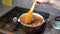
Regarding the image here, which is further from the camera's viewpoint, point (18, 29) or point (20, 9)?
point (20, 9)

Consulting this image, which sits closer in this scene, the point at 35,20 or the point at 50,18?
the point at 35,20

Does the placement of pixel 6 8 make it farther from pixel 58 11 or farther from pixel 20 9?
pixel 58 11

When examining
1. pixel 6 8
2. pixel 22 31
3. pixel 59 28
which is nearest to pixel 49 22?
pixel 59 28

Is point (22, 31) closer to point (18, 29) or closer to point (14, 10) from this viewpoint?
point (18, 29)

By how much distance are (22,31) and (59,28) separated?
22 cm

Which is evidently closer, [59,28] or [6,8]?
[59,28]

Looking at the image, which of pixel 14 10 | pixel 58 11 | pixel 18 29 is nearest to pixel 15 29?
pixel 18 29

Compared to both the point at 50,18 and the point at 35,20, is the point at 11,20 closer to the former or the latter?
the point at 35,20

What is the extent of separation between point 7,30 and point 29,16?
0.47ft

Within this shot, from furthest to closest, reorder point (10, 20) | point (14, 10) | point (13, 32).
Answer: point (14, 10)
point (10, 20)
point (13, 32)

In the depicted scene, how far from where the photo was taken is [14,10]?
3.41ft

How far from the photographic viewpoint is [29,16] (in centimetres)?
84

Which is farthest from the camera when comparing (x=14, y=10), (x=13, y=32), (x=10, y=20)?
(x=14, y=10)

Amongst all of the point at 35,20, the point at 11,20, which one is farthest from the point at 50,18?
the point at 11,20
